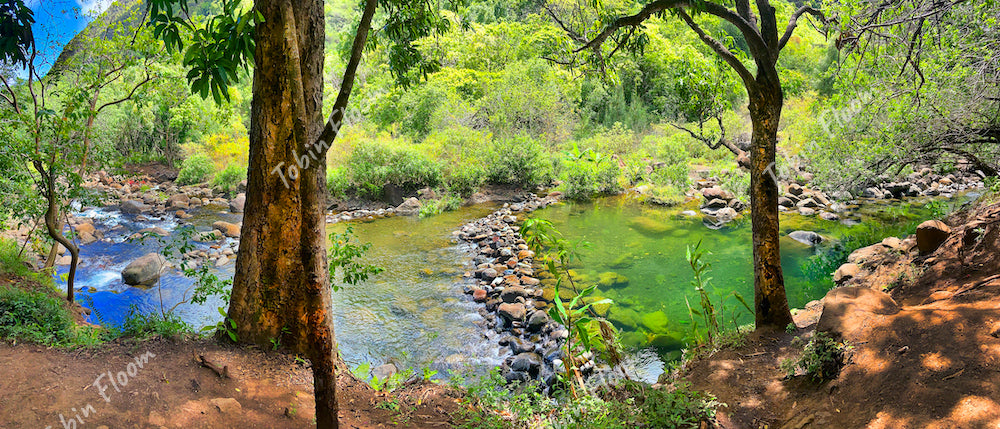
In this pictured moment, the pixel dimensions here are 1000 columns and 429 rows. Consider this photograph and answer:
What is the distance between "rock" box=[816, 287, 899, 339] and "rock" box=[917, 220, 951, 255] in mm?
2438

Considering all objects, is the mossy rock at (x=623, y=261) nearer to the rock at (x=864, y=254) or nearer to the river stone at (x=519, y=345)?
the rock at (x=864, y=254)

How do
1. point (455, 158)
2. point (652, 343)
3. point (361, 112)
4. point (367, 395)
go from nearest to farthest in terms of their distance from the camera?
point (367, 395) → point (652, 343) → point (455, 158) → point (361, 112)

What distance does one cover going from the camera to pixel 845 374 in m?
3.09

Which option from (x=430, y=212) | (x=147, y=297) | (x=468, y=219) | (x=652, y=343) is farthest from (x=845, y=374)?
(x=430, y=212)

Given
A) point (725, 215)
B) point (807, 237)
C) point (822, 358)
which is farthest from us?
point (725, 215)

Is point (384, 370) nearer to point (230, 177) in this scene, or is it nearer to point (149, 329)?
point (149, 329)

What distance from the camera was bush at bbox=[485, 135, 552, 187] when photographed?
52.6ft

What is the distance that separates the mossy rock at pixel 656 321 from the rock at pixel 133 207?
13601 millimetres

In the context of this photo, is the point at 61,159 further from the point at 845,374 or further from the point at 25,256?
the point at 845,374

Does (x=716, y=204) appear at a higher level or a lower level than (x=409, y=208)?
lower

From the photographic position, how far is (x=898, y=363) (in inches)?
112

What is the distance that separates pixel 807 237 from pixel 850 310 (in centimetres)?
745

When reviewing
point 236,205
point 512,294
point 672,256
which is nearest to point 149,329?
point 512,294

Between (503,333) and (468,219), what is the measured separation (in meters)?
7.01
